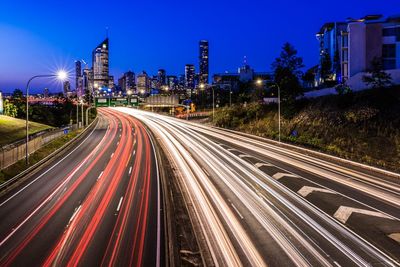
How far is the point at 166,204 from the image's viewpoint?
24781 millimetres

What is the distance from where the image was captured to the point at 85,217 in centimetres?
2180

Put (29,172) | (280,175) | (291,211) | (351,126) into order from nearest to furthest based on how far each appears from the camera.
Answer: (291,211) → (280,175) → (29,172) → (351,126)

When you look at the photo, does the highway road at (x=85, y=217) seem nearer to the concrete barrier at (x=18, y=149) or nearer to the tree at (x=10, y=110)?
the concrete barrier at (x=18, y=149)

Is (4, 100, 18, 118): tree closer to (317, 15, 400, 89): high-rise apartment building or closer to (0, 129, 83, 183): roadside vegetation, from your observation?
(0, 129, 83, 183): roadside vegetation

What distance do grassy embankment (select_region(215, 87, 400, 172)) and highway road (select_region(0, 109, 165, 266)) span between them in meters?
22.4

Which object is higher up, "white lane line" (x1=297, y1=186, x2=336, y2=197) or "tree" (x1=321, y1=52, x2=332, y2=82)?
"tree" (x1=321, y1=52, x2=332, y2=82)

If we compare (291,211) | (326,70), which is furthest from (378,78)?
(326,70)

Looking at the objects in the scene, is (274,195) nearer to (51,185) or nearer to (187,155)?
(51,185)

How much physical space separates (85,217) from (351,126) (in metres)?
40.7

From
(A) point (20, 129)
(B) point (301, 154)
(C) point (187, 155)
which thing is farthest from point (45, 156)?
(B) point (301, 154)

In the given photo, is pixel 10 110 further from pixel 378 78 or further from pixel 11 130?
pixel 378 78

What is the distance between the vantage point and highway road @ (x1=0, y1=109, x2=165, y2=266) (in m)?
16.4

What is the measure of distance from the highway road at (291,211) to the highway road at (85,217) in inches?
102

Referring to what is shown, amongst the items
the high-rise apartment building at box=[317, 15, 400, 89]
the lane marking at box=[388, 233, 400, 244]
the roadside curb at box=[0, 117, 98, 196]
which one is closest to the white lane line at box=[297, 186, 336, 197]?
the lane marking at box=[388, 233, 400, 244]
